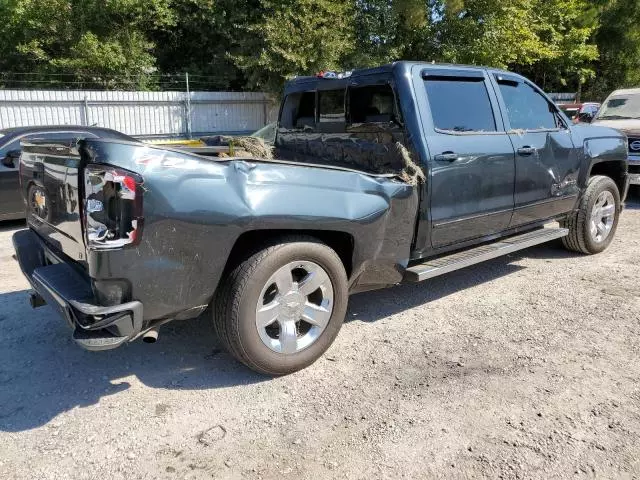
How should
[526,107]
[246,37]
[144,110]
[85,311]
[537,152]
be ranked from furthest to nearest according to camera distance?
[246,37] < [144,110] < [526,107] < [537,152] < [85,311]

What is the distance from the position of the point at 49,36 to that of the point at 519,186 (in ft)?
61.5

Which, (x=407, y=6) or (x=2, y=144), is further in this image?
(x=407, y=6)

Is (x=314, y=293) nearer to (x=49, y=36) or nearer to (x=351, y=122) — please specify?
(x=351, y=122)

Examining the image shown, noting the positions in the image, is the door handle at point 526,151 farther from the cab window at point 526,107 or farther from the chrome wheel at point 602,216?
the chrome wheel at point 602,216

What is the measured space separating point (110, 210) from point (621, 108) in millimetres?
10859

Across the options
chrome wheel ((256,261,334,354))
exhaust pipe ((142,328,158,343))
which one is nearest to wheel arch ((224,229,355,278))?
chrome wheel ((256,261,334,354))

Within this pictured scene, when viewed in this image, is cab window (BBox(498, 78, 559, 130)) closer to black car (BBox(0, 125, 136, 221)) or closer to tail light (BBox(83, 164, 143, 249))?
tail light (BBox(83, 164, 143, 249))

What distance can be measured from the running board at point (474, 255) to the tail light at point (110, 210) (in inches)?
82.8

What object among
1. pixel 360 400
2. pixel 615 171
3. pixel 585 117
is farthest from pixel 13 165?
pixel 585 117

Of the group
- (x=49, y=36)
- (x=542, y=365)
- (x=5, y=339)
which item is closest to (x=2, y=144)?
(x=5, y=339)

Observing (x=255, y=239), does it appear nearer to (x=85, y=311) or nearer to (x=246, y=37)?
(x=85, y=311)

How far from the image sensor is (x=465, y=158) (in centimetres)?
429

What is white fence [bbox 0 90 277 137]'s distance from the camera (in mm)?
15047

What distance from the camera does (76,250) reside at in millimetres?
3113
